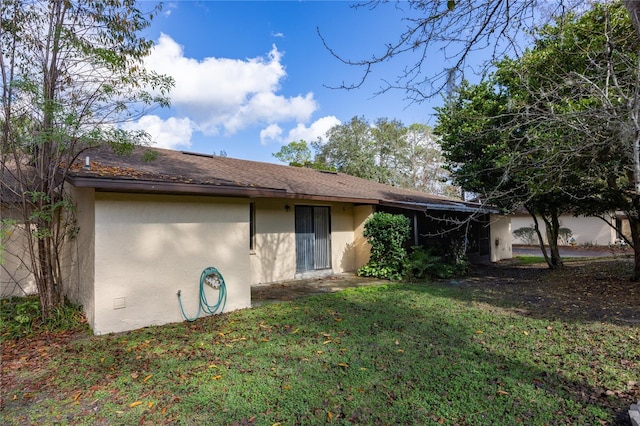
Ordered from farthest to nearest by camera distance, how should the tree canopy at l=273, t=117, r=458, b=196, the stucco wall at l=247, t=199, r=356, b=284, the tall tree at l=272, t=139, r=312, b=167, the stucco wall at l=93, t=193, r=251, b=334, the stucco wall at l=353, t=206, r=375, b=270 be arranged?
1. the tall tree at l=272, t=139, r=312, b=167
2. the tree canopy at l=273, t=117, r=458, b=196
3. the stucco wall at l=353, t=206, r=375, b=270
4. the stucco wall at l=247, t=199, r=356, b=284
5. the stucco wall at l=93, t=193, r=251, b=334

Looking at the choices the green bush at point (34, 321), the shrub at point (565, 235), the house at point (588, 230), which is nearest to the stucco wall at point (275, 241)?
the green bush at point (34, 321)

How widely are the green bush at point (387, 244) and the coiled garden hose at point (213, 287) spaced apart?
5.13 metres

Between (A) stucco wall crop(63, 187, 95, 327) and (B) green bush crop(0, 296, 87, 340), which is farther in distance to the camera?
(A) stucco wall crop(63, 187, 95, 327)

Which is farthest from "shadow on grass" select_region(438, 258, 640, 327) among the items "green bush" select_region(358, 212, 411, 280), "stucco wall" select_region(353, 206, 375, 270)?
"stucco wall" select_region(353, 206, 375, 270)

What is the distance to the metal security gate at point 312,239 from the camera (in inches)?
395

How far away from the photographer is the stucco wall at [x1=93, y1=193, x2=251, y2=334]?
5105 millimetres

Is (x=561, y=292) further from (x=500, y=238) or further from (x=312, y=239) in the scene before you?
(x=500, y=238)

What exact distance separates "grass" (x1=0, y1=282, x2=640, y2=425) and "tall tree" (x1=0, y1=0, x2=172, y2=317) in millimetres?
1944

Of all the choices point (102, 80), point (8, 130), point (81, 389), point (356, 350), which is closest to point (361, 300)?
point (356, 350)

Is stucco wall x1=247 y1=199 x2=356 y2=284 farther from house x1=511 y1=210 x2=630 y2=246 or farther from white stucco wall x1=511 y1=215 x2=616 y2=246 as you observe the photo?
white stucco wall x1=511 y1=215 x2=616 y2=246

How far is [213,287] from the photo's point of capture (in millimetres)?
6176

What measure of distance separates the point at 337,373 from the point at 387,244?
260 inches

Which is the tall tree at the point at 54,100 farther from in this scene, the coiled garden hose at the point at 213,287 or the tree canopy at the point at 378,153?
the tree canopy at the point at 378,153

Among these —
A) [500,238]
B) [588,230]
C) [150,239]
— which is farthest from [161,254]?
[588,230]
